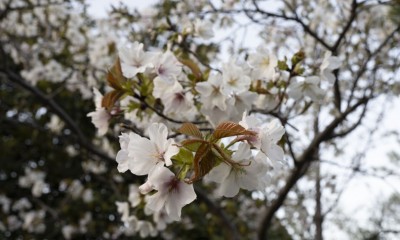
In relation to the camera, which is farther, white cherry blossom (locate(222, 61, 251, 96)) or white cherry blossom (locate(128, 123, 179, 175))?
white cherry blossom (locate(222, 61, 251, 96))

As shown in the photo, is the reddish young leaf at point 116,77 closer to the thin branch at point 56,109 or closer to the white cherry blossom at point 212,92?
the white cherry blossom at point 212,92

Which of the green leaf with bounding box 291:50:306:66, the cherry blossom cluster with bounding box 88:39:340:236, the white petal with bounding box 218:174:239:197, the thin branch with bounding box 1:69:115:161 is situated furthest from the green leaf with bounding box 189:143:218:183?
the thin branch with bounding box 1:69:115:161

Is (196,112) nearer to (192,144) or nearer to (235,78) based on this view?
(235,78)

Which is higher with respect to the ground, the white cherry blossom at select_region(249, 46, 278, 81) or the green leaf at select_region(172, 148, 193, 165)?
the white cherry blossom at select_region(249, 46, 278, 81)

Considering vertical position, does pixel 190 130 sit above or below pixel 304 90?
below

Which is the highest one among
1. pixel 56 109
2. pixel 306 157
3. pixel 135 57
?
pixel 306 157

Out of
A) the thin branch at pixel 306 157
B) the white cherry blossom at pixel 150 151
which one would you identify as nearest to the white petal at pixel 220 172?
the white cherry blossom at pixel 150 151

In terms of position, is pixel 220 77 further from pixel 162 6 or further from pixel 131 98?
pixel 162 6

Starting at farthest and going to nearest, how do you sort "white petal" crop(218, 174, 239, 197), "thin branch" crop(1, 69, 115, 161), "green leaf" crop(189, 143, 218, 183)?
"thin branch" crop(1, 69, 115, 161), "white petal" crop(218, 174, 239, 197), "green leaf" crop(189, 143, 218, 183)

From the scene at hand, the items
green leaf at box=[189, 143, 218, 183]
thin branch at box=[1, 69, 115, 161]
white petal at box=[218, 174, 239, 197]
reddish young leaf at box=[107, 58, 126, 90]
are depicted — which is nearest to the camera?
green leaf at box=[189, 143, 218, 183]

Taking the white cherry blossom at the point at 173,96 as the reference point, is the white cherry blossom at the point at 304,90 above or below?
above

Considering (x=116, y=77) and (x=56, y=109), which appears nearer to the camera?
(x=116, y=77)

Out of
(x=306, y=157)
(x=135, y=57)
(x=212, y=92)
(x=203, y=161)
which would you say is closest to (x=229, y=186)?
(x=203, y=161)

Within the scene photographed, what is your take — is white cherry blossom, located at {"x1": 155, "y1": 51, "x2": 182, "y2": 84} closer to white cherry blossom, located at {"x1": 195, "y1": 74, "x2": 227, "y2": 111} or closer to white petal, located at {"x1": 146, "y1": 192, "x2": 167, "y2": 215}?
white cherry blossom, located at {"x1": 195, "y1": 74, "x2": 227, "y2": 111}
